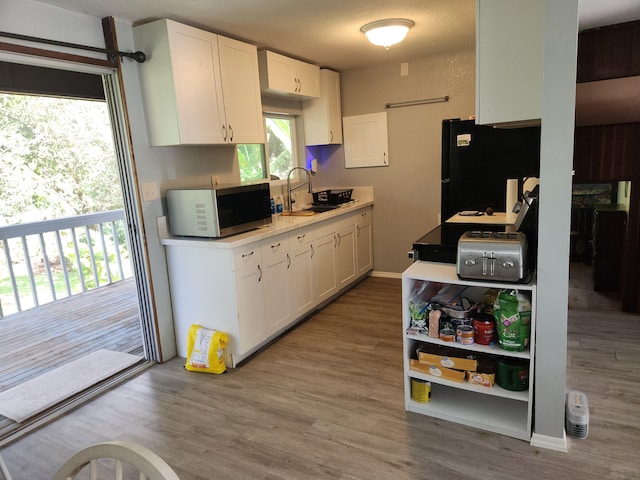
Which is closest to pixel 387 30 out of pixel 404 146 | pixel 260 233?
pixel 404 146

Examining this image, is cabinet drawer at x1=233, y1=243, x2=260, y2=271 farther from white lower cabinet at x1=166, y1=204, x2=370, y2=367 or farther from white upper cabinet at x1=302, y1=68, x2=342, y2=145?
white upper cabinet at x1=302, y1=68, x2=342, y2=145

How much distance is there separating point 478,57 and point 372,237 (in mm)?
2970

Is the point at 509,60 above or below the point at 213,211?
above

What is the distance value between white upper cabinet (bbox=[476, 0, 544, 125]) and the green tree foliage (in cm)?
337

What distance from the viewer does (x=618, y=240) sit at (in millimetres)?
3857

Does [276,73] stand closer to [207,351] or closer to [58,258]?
[207,351]

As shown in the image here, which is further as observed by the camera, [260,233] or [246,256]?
[260,233]

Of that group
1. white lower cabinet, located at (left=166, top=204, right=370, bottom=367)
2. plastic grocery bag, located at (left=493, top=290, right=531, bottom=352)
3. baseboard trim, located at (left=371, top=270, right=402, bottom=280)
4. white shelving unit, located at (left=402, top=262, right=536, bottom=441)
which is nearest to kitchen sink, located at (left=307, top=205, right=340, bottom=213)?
white lower cabinet, located at (left=166, top=204, right=370, bottom=367)

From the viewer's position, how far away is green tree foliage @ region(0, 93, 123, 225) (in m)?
4.01

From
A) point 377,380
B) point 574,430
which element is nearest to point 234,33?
point 377,380

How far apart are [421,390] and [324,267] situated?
5.75ft

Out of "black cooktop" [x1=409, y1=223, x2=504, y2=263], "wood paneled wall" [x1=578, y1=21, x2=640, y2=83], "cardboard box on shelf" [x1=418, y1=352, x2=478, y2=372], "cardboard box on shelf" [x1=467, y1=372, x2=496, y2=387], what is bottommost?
"cardboard box on shelf" [x1=467, y1=372, x2=496, y2=387]

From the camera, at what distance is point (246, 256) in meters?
2.84

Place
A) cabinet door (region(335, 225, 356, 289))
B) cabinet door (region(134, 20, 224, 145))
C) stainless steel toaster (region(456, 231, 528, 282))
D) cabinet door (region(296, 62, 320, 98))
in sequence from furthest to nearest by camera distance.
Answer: cabinet door (region(335, 225, 356, 289)), cabinet door (region(296, 62, 320, 98)), cabinet door (region(134, 20, 224, 145)), stainless steel toaster (region(456, 231, 528, 282))
